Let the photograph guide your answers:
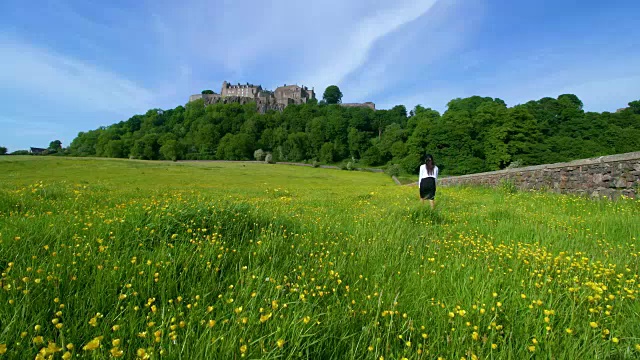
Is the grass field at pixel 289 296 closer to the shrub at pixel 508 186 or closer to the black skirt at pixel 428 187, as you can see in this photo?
the black skirt at pixel 428 187

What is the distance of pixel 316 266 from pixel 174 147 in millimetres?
105909

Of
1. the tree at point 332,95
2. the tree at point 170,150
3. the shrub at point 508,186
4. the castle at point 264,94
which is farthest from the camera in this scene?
the tree at point 332,95

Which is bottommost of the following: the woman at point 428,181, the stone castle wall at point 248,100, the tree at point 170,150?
the woman at point 428,181

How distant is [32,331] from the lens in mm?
1706

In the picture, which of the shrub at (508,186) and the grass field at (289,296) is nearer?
the grass field at (289,296)

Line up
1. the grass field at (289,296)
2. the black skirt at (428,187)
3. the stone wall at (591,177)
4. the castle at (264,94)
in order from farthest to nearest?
1. the castle at (264,94)
2. the black skirt at (428,187)
3. the stone wall at (591,177)
4. the grass field at (289,296)

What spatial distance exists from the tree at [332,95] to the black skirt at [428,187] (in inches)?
6565

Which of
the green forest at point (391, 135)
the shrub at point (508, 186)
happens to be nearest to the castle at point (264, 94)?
the green forest at point (391, 135)

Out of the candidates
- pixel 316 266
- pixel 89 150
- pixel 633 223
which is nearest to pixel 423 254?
pixel 316 266

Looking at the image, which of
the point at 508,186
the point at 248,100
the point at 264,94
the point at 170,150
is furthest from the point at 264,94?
the point at 508,186

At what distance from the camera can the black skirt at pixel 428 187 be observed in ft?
34.6

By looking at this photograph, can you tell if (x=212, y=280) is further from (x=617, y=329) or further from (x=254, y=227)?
(x=617, y=329)

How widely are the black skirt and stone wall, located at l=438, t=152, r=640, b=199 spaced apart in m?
5.59

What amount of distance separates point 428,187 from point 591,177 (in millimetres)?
5972
